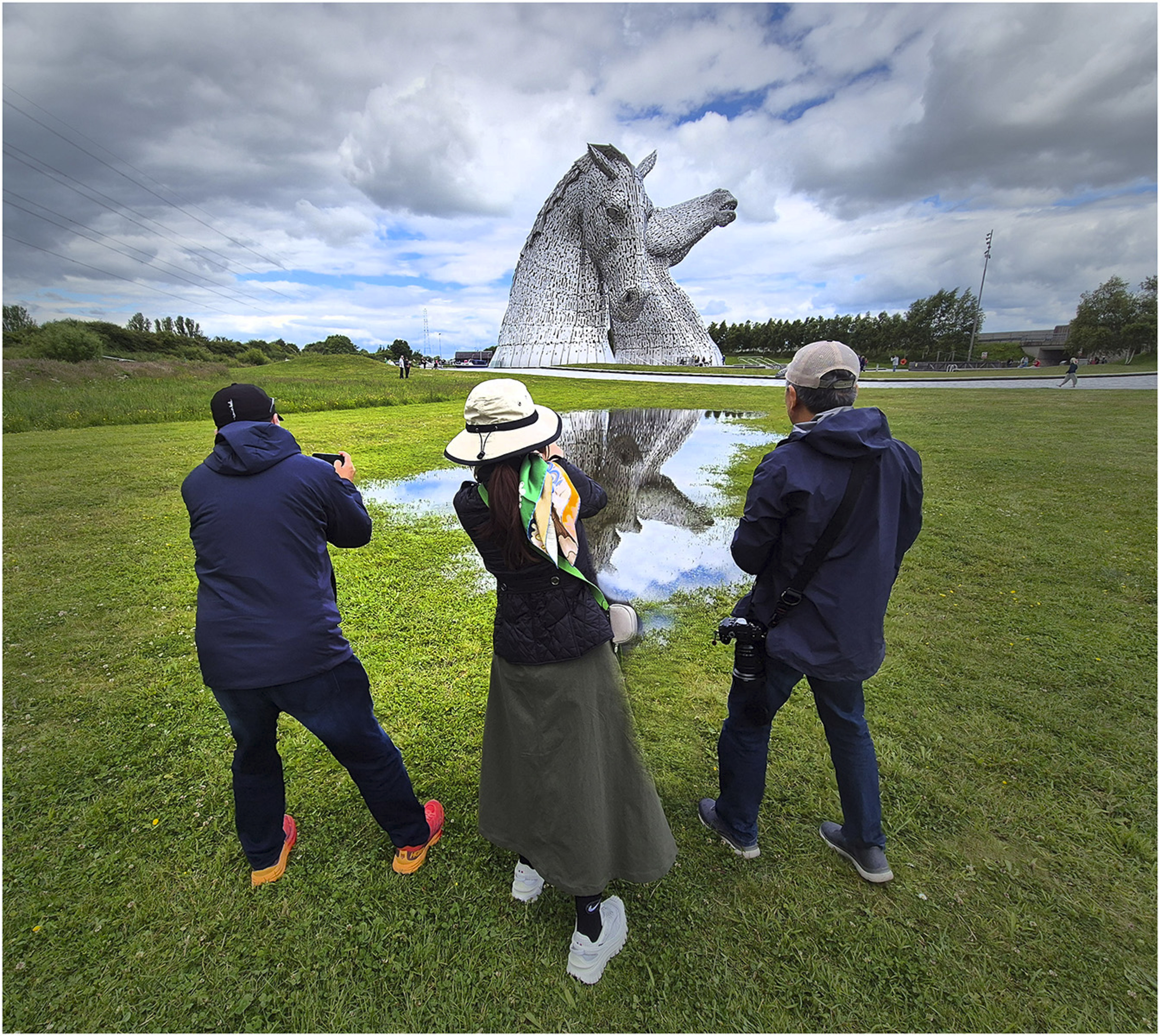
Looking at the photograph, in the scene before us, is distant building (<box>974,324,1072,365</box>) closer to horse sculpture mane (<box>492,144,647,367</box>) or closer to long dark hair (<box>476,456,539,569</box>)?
horse sculpture mane (<box>492,144,647,367</box>)

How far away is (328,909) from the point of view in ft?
9.03

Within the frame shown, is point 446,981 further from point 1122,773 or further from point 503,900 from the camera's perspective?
point 1122,773

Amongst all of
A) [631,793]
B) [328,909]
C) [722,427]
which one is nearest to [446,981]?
[328,909]

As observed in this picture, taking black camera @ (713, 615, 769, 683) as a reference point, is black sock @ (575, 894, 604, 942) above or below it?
below

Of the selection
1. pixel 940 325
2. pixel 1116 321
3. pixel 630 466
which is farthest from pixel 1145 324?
pixel 630 466

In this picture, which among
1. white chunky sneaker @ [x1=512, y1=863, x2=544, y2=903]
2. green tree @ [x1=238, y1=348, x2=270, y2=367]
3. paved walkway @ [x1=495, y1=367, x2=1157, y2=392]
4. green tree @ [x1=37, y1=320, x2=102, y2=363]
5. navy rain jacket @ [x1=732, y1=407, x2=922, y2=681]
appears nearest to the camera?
navy rain jacket @ [x1=732, y1=407, x2=922, y2=681]

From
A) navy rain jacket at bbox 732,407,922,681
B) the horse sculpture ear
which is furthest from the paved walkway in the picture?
navy rain jacket at bbox 732,407,922,681

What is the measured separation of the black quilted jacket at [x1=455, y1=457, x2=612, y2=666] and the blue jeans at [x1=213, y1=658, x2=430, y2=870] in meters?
0.88

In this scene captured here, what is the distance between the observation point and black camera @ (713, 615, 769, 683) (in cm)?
261

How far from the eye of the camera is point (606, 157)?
35406 mm

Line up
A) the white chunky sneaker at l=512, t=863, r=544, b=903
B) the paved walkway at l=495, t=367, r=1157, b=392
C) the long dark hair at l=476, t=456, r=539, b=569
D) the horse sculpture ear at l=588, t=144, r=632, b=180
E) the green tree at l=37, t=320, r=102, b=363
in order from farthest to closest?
the horse sculpture ear at l=588, t=144, r=632, b=180, the green tree at l=37, t=320, r=102, b=363, the paved walkway at l=495, t=367, r=1157, b=392, the white chunky sneaker at l=512, t=863, r=544, b=903, the long dark hair at l=476, t=456, r=539, b=569

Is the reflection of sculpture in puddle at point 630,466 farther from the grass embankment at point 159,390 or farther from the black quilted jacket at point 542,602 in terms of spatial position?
the grass embankment at point 159,390

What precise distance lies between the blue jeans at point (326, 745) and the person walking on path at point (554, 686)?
1.94 ft

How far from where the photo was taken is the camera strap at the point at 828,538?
2.28m
